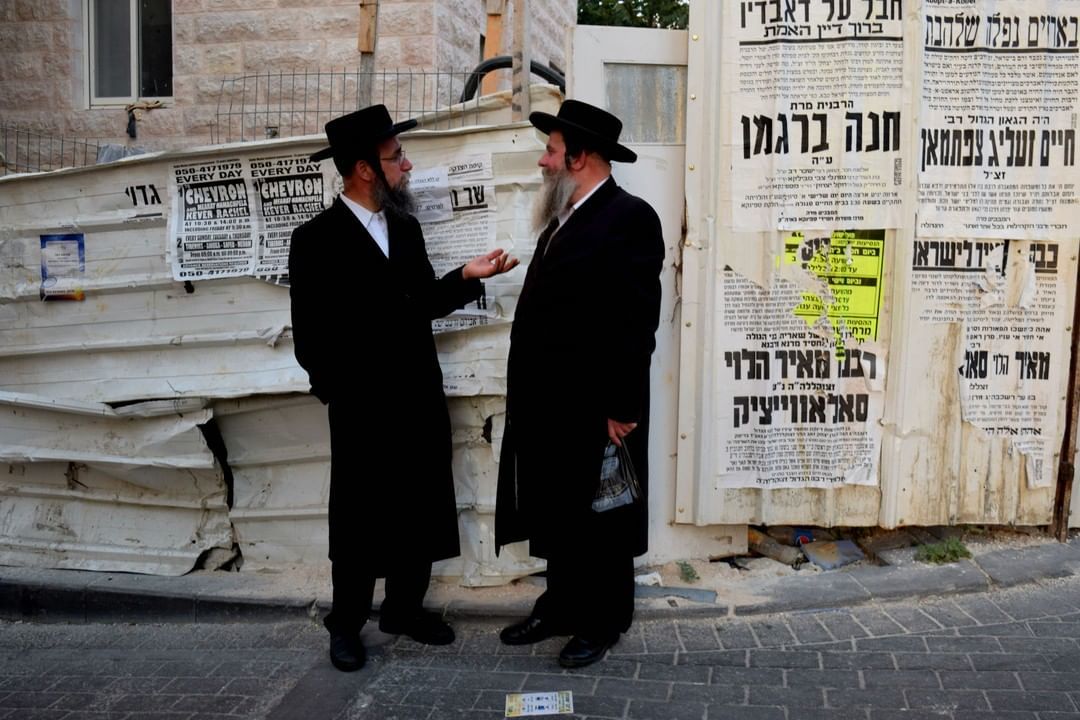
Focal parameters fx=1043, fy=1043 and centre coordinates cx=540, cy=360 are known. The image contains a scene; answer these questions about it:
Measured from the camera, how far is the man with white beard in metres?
3.74

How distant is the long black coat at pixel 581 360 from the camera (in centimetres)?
373

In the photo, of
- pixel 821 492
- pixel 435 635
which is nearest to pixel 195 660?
pixel 435 635

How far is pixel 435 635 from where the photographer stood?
412 cm

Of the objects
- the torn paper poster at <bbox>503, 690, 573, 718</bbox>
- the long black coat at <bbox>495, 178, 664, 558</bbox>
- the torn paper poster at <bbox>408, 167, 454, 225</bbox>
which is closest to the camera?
the torn paper poster at <bbox>503, 690, 573, 718</bbox>

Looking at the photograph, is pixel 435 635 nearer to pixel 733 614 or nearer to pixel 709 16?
pixel 733 614

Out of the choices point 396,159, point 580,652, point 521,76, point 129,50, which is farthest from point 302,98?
point 580,652

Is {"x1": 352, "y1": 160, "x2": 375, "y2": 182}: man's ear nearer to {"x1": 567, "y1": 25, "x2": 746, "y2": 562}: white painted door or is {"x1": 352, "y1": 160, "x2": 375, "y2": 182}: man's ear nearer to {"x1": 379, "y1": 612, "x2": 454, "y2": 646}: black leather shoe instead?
{"x1": 567, "y1": 25, "x2": 746, "y2": 562}: white painted door

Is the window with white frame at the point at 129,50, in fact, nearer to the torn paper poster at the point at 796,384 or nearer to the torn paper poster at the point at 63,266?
the torn paper poster at the point at 63,266

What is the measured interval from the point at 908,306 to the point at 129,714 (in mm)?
3389

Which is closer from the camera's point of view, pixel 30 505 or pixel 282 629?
pixel 282 629

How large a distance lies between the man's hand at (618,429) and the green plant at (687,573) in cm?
97

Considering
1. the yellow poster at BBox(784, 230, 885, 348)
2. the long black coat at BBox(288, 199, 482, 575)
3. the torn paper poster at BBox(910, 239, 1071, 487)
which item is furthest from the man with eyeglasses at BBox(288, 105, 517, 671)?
the torn paper poster at BBox(910, 239, 1071, 487)

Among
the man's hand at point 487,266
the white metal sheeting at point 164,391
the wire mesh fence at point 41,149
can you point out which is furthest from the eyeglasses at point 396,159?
the wire mesh fence at point 41,149

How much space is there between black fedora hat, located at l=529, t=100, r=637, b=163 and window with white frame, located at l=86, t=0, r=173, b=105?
15.1 feet
